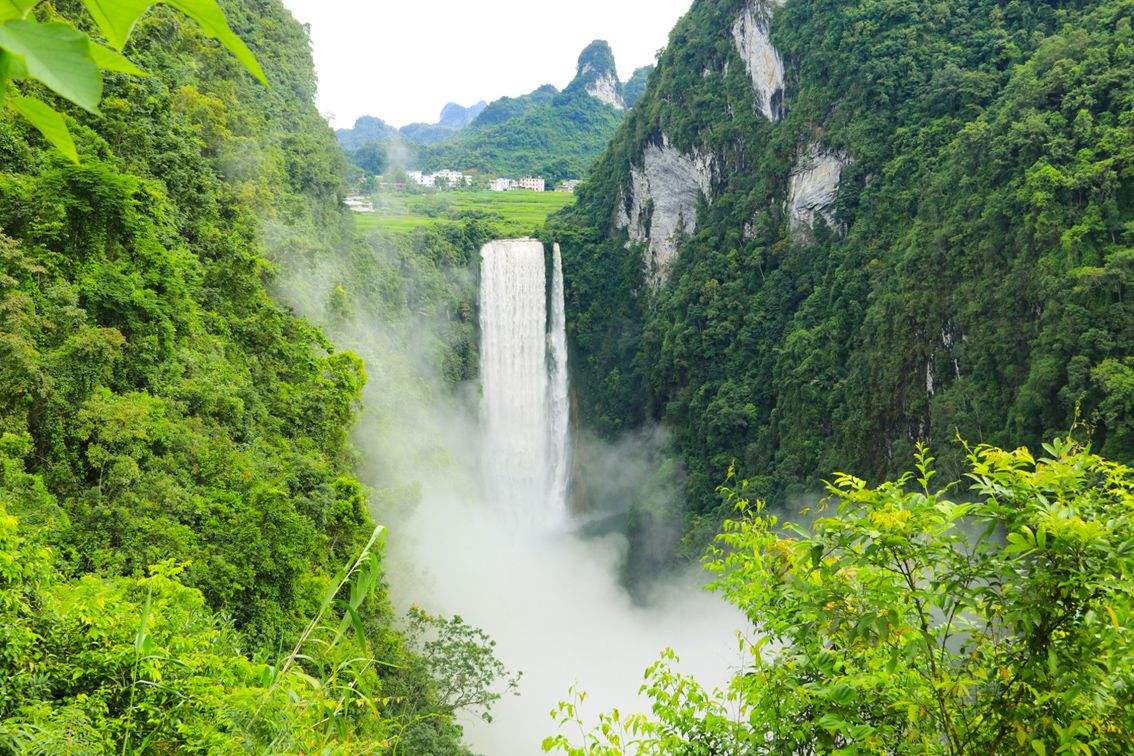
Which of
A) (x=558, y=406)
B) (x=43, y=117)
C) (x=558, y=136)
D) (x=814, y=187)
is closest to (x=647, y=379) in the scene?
(x=558, y=406)

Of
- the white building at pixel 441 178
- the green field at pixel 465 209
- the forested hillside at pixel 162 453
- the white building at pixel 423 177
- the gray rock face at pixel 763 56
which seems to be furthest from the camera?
the white building at pixel 423 177

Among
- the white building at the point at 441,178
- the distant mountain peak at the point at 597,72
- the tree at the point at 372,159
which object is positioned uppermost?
the distant mountain peak at the point at 597,72

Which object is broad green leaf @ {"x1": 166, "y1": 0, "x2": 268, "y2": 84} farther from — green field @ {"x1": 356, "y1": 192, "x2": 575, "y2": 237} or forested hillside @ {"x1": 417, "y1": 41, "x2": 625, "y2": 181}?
forested hillside @ {"x1": 417, "y1": 41, "x2": 625, "y2": 181}

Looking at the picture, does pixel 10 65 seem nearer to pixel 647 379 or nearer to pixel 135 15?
pixel 135 15

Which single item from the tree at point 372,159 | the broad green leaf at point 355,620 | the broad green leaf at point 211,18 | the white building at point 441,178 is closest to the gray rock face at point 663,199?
the white building at point 441,178

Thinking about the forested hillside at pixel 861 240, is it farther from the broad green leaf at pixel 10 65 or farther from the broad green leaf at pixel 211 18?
the broad green leaf at pixel 10 65

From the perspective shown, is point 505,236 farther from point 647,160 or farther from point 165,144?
point 165,144

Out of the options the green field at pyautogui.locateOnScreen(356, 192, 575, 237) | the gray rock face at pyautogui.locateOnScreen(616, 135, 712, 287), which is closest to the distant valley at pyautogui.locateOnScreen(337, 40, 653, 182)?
the green field at pyautogui.locateOnScreen(356, 192, 575, 237)
